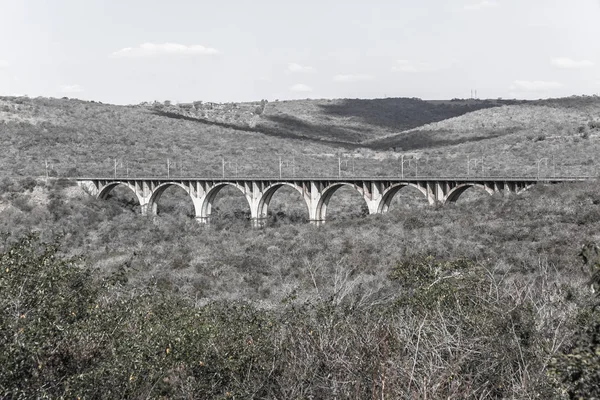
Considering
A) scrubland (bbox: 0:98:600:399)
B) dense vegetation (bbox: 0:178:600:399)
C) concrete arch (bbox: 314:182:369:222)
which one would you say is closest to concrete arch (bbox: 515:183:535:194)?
scrubland (bbox: 0:98:600:399)

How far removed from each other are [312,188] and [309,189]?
116cm

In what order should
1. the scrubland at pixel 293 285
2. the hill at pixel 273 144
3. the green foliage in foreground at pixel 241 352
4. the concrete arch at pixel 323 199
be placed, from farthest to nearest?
1. the hill at pixel 273 144
2. the concrete arch at pixel 323 199
3. the scrubland at pixel 293 285
4. the green foliage in foreground at pixel 241 352

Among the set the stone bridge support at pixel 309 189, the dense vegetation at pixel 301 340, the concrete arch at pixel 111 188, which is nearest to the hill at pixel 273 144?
the concrete arch at pixel 111 188

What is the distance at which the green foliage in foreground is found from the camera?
10.1m

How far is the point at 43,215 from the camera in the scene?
6000 cm

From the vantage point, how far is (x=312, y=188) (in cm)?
5350

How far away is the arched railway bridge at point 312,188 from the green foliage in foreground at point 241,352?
3196 centimetres

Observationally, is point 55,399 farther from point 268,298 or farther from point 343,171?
point 343,171

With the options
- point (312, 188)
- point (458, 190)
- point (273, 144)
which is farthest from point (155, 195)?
Answer: point (273, 144)

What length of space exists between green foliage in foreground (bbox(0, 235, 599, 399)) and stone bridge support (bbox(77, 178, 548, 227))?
1301 inches

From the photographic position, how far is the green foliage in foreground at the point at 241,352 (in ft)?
33.2

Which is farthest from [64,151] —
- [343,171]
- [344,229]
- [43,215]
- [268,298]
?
[268,298]

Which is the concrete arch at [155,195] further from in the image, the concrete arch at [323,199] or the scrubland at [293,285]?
the concrete arch at [323,199]

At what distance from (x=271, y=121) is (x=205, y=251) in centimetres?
12316
